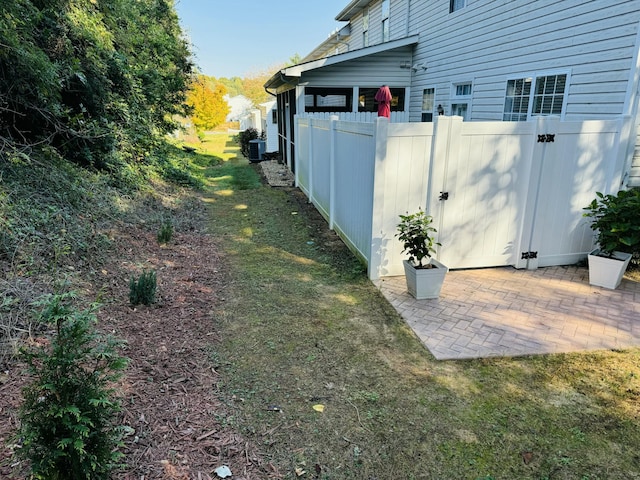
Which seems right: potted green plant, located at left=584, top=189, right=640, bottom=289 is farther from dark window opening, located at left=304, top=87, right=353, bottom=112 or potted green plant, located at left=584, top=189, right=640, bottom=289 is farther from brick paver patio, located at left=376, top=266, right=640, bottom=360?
dark window opening, located at left=304, top=87, right=353, bottom=112

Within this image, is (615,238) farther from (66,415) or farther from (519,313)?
(66,415)

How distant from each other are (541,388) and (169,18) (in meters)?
14.0

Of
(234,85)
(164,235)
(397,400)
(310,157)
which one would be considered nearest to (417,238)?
(397,400)

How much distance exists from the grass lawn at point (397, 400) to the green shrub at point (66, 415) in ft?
2.87

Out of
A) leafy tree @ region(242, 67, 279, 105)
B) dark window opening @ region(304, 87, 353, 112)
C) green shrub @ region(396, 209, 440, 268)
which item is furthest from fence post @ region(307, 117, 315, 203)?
leafy tree @ region(242, 67, 279, 105)

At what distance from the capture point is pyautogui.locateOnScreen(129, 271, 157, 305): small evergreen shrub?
160 inches

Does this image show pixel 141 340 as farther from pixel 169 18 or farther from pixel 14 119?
pixel 169 18

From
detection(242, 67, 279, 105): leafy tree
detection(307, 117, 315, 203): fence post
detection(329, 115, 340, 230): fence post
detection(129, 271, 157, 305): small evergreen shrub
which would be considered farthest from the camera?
detection(242, 67, 279, 105): leafy tree

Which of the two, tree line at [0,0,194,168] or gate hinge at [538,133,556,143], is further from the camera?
gate hinge at [538,133,556,143]

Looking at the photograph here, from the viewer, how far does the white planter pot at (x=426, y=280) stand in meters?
4.45

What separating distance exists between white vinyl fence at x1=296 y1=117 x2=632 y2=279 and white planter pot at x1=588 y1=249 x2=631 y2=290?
63 centimetres

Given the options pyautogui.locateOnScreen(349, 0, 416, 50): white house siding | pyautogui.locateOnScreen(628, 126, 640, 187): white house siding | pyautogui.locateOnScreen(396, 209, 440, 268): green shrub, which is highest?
pyautogui.locateOnScreen(349, 0, 416, 50): white house siding

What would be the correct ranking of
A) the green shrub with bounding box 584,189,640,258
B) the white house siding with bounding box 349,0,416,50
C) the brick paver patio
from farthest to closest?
the white house siding with bounding box 349,0,416,50
the green shrub with bounding box 584,189,640,258
the brick paver patio

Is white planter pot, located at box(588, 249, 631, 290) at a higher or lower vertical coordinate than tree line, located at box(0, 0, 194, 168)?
lower
